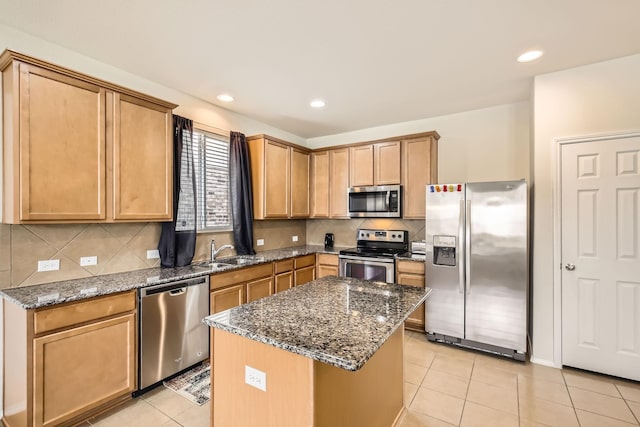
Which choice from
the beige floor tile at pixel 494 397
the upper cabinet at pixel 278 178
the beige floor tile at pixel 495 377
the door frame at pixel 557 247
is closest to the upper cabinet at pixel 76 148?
the upper cabinet at pixel 278 178

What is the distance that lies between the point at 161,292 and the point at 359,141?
3483 millimetres

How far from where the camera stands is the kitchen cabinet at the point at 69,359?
5.91ft

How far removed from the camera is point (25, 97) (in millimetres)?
1934

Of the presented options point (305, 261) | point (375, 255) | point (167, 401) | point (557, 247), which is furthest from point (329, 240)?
point (167, 401)

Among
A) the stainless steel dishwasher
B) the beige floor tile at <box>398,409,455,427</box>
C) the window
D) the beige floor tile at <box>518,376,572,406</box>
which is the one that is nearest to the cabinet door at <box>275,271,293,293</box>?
the window

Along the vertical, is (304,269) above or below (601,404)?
above

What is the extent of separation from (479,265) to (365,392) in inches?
82.2

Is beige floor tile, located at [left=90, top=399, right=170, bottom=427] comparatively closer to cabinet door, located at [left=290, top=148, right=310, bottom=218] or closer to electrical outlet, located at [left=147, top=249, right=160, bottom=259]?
electrical outlet, located at [left=147, top=249, right=160, bottom=259]

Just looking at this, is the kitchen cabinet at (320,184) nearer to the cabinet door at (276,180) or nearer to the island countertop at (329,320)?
the cabinet door at (276,180)

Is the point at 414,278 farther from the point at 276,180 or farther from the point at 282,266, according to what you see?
the point at 276,180

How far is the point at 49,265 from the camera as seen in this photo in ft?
7.47

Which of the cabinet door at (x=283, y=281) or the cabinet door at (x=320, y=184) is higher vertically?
the cabinet door at (x=320, y=184)

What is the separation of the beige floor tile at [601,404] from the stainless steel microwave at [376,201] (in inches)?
93.4

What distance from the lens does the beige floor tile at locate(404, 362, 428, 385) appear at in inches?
103
